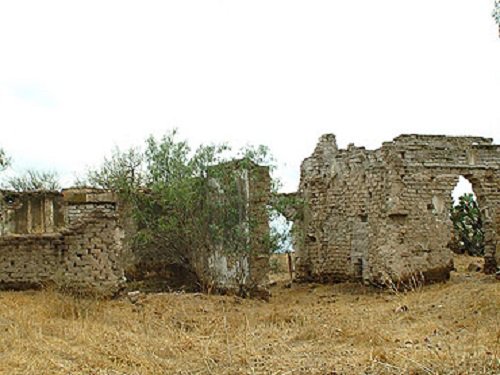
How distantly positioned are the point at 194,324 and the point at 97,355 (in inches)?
119

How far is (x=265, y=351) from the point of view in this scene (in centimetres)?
898

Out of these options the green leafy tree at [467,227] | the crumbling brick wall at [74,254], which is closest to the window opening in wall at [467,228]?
the green leafy tree at [467,227]

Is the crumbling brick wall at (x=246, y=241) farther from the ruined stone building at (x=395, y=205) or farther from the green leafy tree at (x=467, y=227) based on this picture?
the green leafy tree at (x=467, y=227)

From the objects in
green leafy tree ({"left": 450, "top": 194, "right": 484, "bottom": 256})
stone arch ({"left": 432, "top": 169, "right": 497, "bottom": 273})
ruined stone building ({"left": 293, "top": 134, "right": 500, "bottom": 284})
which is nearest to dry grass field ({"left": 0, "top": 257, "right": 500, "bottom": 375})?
ruined stone building ({"left": 293, "top": 134, "right": 500, "bottom": 284})

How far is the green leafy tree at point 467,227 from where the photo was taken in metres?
22.1

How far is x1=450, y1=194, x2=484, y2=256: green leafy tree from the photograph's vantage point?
72.4ft

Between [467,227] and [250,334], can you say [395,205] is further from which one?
[467,227]

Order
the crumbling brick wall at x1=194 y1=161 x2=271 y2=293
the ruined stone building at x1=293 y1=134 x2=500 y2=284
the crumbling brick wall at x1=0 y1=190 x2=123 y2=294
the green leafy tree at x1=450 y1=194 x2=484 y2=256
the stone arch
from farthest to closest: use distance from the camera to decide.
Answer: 1. the green leafy tree at x1=450 y1=194 x2=484 y2=256
2. the stone arch
3. the ruined stone building at x1=293 y1=134 x2=500 y2=284
4. the crumbling brick wall at x1=194 y1=161 x2=271 y2=293
5. the crumbling brick wall at x1=0 y1=190 x2=123 y2=294

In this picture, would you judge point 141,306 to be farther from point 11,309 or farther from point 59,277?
point 11,309

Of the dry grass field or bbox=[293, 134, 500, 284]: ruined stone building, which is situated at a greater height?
bbox=[293, 134, 500, 284]: ruined stone building

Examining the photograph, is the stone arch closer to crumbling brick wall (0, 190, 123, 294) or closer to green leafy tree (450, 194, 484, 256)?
green leafy tree (450, 194, 484, 256)

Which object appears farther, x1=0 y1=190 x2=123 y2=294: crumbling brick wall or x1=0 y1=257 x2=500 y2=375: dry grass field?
x1=0 y1=190 x2=123 y2=294: crumbling brick wall

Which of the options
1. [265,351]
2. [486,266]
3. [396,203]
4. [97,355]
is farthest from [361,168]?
[97,355]

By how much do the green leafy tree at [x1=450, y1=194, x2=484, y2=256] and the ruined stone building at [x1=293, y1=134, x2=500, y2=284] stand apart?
192 inches
